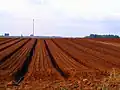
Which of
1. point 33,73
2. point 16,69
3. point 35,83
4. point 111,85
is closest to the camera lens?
point 111,85

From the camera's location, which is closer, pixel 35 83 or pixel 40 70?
pixel 35 83

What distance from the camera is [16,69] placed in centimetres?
1997

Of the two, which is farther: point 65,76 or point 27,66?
point 27,66

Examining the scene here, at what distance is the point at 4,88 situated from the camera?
13.6m

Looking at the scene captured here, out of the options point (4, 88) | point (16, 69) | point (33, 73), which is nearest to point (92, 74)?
point (33, 73)

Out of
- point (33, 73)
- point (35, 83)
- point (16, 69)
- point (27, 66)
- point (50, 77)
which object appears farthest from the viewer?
point (27, 66)

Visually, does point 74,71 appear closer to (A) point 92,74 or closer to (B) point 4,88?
(A) point 92,74

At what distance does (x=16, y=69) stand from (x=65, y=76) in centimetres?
324

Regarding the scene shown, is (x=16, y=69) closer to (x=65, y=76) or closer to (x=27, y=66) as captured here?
(x=27, y=66)

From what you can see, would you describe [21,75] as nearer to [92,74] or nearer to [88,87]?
[92,74]

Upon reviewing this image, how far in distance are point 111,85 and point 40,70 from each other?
707 cm

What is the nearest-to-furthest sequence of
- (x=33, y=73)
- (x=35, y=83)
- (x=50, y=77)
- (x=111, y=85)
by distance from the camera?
1. (x=111, y=85)
2. (x=35, y=83)
3. (x=50, y=77)
4. (x=33, y=73)

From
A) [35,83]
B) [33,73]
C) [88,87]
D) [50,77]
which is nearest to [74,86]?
[88,87]

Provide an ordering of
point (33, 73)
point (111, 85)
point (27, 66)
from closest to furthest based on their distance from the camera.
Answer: point (111, 85) < point (33, 73) < point (27, 66)
